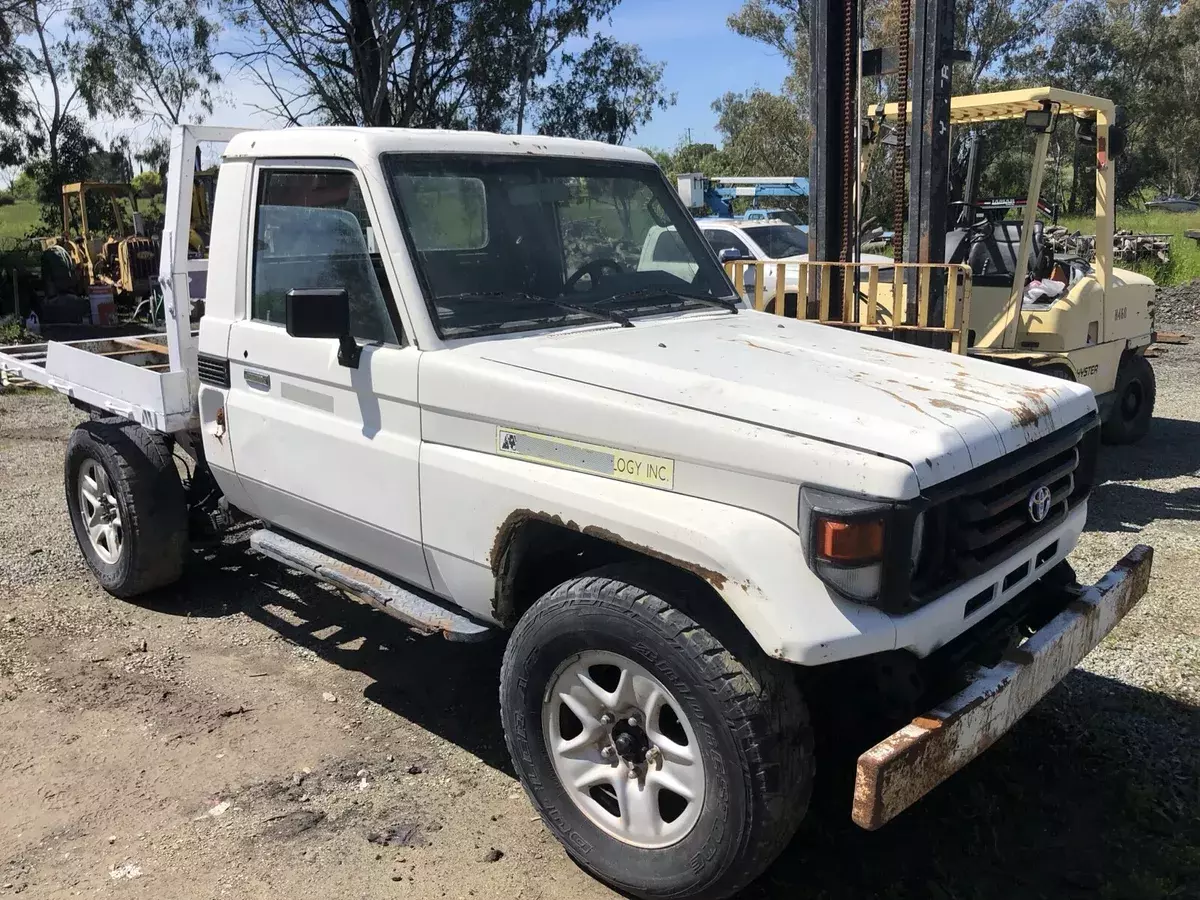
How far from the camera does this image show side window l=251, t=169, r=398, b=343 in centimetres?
367

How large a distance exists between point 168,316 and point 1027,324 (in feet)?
20.0

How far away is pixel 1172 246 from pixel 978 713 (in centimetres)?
2093

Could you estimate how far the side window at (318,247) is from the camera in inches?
144

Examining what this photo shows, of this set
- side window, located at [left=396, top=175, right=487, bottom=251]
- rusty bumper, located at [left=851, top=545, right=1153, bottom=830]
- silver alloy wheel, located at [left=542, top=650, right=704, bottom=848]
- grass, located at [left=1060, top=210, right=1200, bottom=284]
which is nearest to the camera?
rusty bumper, located at [left=851, top=545, right=1153, bottom=830]

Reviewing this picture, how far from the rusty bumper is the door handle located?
8.90ft

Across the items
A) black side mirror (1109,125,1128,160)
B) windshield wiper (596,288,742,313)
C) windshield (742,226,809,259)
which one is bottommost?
windshield wiper (596,288,742,313)

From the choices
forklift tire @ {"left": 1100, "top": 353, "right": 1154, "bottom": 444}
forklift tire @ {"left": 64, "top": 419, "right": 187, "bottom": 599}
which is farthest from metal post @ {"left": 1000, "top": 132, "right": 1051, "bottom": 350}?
forklift tire @ {"left": 64, "top": 419, "right": 187, "bottom": 599}

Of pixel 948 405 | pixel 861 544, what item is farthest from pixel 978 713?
pixel 948 405

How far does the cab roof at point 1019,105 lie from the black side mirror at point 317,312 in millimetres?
5348

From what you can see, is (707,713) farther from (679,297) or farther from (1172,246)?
(1172,246)

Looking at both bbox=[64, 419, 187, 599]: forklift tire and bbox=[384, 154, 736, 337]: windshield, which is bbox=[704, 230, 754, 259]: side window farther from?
bbox=[64, 419, 187, 599]: forklift tire

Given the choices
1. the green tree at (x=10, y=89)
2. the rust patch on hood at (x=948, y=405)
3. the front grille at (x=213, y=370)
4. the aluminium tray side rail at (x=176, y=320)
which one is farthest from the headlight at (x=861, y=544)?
the green tree at (x=10, y=89)

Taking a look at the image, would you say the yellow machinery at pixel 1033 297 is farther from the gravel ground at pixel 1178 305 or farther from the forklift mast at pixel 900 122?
the gravel ground at pixel 1178 305

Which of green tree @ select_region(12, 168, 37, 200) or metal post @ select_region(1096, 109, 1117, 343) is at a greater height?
green tree @ select_region(12, 168, 37, 200)
